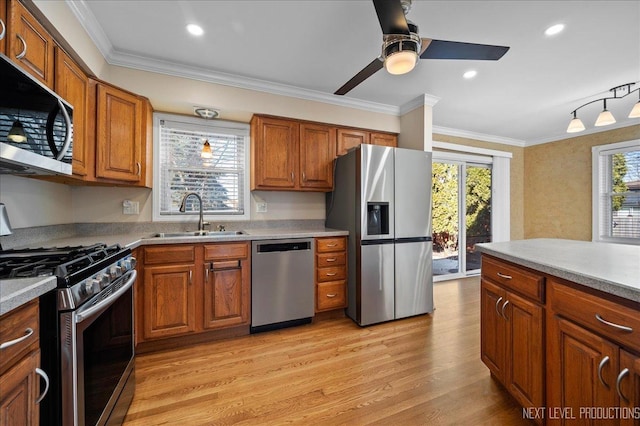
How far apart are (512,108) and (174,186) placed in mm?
4368

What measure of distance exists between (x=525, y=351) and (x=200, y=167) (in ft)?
10.4

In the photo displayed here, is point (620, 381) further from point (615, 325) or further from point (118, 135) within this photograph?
point (118, 135)

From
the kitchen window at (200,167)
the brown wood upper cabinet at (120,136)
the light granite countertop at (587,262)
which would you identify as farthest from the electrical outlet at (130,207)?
the light granite countertop at (587,262)

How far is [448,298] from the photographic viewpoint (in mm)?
3551

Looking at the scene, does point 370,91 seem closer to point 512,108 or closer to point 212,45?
point 212,45

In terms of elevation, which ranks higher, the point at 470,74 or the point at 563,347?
the point at 470,74

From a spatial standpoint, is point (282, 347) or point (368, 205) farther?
point (368, 205)

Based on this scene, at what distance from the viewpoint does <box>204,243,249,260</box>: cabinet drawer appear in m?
2.33

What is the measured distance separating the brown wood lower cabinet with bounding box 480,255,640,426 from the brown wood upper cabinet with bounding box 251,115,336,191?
2.01 metres

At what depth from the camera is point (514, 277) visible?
1.48 metres

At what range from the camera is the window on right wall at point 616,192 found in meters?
3.87

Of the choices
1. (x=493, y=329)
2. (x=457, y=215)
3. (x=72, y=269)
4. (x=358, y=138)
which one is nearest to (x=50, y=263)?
(x=72, y=269)

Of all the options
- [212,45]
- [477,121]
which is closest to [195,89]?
[212,45]

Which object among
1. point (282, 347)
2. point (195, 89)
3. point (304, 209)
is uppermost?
point (195, 89)
